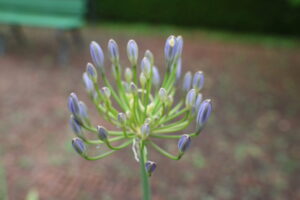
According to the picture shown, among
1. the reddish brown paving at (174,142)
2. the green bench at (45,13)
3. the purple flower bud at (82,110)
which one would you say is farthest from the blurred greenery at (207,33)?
the purple flower bud at (82,110)

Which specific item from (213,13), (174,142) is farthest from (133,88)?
(213,13)

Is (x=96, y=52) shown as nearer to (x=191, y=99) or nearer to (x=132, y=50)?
(x=132, y=50)

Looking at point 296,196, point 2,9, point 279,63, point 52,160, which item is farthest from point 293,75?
point 2,9

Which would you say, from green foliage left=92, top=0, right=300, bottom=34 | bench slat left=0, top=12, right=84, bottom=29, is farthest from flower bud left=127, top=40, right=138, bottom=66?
green foliage left=92, top=0, right=300, bottom=34

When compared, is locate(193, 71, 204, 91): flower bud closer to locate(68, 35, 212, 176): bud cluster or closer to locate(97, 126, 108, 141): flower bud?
locate(68, 35, 212, 176): bud cluster

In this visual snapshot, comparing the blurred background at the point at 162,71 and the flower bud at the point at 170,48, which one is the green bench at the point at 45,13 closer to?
the blurred background at the point at 162,71

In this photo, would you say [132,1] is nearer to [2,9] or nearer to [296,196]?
[2,9]
